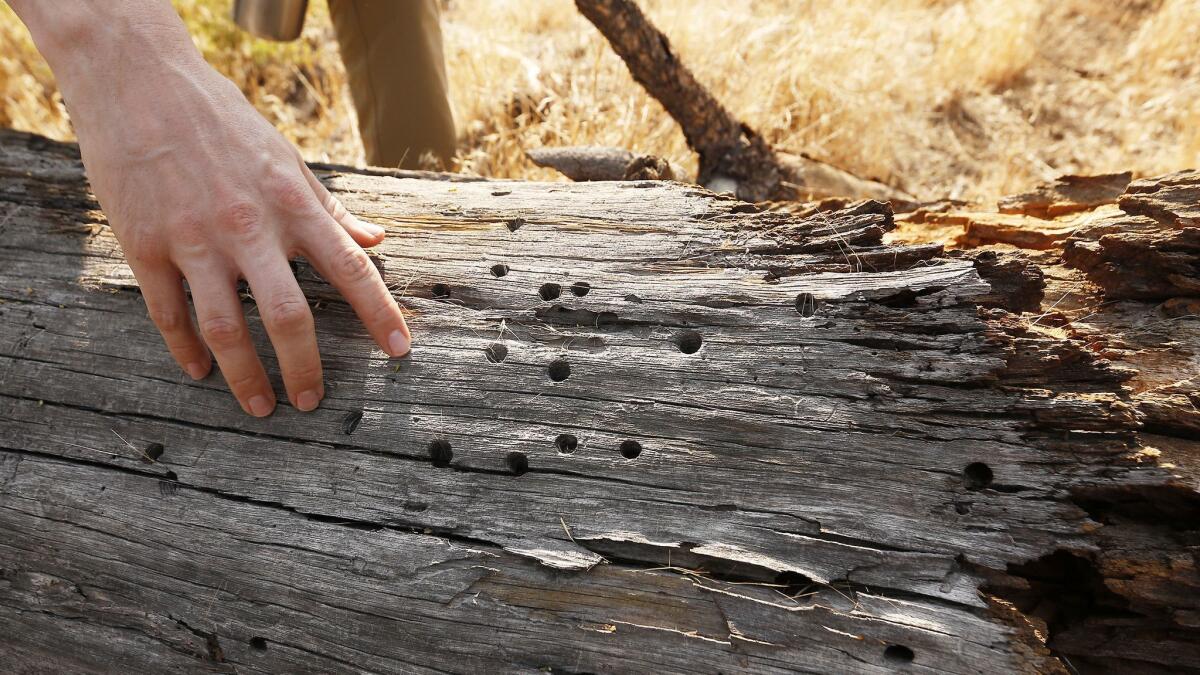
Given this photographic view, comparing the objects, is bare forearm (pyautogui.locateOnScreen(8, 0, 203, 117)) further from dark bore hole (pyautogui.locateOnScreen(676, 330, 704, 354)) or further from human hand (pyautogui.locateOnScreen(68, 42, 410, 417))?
dark bore hole (pyautogui.locateOnScreen(676, 330, 704, 354))

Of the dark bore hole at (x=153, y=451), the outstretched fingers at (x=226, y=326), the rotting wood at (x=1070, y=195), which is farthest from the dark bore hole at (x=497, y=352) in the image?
the rotting wood at (x=1070, y=195)

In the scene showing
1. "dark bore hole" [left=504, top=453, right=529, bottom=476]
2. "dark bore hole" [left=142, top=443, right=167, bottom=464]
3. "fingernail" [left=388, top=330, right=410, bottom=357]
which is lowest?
"dark bore hole" [left=142, top=443, right=167, bottom=464]

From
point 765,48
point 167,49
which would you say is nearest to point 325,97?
point 765,48

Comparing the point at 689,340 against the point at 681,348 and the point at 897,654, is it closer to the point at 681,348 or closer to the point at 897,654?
the point at 681,348

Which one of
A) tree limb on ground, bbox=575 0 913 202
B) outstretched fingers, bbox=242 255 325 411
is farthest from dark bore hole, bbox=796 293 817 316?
tree limb on ground, bbox=575 0 913 202

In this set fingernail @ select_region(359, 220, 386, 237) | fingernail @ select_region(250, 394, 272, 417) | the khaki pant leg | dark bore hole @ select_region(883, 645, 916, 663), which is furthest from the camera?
the khaki pant leg

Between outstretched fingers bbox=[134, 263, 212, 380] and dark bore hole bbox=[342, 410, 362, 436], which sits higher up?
outstretched fingers bbox=[134, 263, 212, 380]

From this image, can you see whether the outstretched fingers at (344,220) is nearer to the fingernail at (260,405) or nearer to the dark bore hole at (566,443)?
the fingernail at (260,405)
